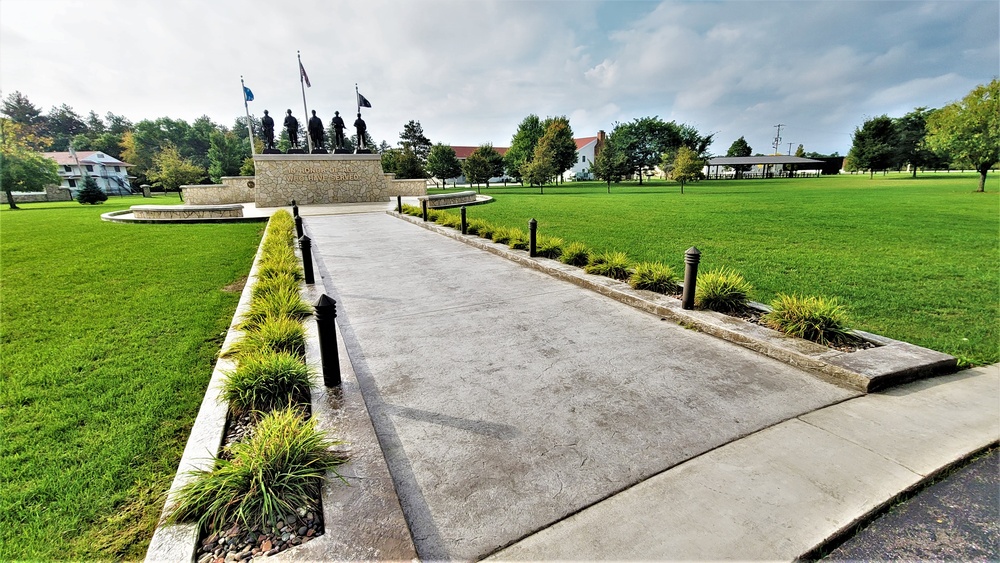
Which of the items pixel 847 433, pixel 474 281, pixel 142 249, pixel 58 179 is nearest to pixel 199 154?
pixel 58 179

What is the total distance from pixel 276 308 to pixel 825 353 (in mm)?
5949

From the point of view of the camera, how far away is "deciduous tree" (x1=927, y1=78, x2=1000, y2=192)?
1055 inches

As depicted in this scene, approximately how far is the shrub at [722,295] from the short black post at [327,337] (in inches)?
173

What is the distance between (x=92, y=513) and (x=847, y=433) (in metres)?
4.76

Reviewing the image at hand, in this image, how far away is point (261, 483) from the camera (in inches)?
87.0

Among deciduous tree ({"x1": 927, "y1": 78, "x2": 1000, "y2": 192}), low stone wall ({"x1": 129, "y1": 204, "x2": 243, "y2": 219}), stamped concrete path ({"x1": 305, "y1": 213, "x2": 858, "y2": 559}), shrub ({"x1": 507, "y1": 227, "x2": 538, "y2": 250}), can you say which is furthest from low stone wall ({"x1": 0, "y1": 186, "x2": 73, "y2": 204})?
deciduous tree ({"x1": 927, "y1": 78, "x2": 1000, "y2": 192})

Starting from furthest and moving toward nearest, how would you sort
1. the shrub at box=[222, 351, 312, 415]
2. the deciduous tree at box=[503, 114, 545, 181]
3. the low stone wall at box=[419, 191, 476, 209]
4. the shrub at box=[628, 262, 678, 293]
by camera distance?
the deciduous tree at box=[503, 114, 545, 181]
the low stone wall at box=[419, 191, 476, 209]
the shrub at box=[628, 262, 678, 293]
the shrub at box=[222, 351, 312, 415]

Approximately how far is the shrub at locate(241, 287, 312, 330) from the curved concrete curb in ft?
14.5

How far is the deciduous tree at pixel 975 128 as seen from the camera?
26797 millimetres

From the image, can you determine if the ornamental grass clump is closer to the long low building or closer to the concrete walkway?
the concrete walkway

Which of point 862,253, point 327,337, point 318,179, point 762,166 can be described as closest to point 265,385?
point 327,337

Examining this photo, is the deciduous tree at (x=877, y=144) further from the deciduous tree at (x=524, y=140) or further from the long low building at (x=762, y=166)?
the deciduous tree at (x=524, y=140)

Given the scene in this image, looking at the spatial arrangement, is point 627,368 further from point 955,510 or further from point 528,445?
point 955,510

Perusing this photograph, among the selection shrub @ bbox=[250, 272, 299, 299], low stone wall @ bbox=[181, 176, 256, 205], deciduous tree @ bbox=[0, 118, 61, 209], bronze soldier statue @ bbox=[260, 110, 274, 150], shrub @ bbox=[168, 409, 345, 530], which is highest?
bronze soldier statue @ bbox=[260, 110, 274, 150]
